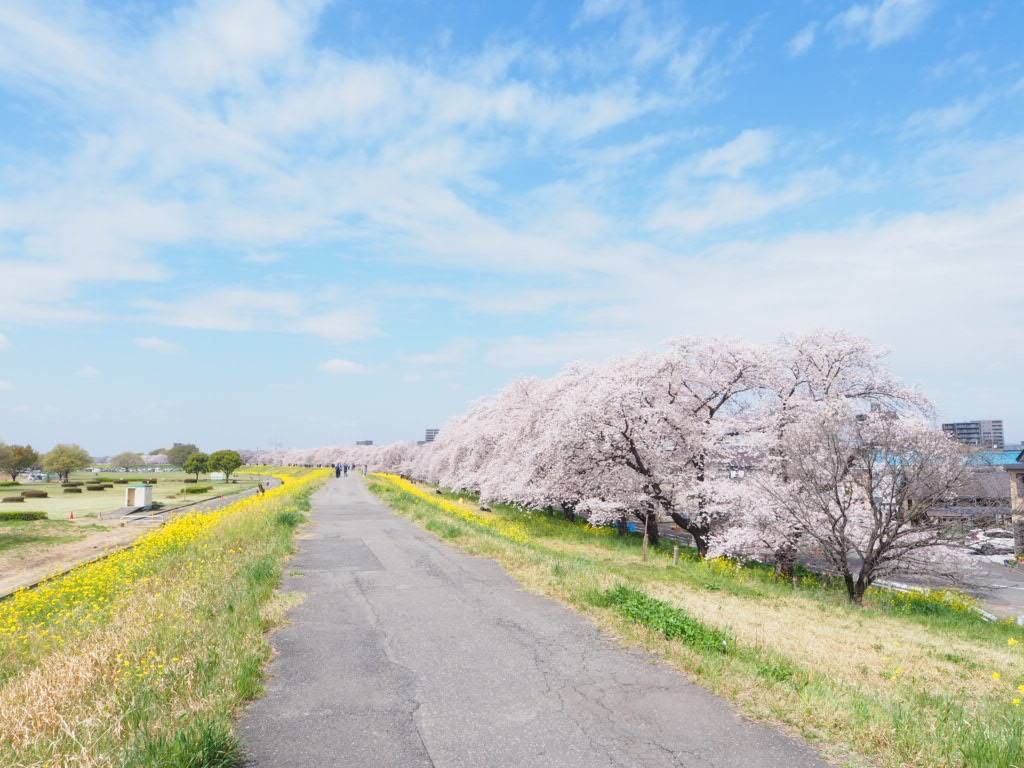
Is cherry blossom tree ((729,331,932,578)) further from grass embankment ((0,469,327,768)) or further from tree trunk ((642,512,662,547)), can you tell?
grass embankment ((0,469,327,768))

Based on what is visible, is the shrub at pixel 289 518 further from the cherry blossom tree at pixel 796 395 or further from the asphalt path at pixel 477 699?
the cherry blossom tree at pixel 796 395

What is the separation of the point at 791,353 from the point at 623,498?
385 inches

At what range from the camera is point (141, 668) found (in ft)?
20.6

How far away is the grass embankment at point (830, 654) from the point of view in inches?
206

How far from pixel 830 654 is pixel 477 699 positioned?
20.4 ft

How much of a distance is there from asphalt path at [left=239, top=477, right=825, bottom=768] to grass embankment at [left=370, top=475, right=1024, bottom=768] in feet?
1.43

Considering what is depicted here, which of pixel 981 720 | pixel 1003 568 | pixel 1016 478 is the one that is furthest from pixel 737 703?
pixel 1016 478

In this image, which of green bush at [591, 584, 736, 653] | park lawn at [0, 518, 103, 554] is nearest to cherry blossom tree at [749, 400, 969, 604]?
green bush at [591, 584, 736, 653]

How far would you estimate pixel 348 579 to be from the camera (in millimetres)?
12719

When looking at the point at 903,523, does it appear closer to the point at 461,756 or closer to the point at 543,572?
the point at 543,572

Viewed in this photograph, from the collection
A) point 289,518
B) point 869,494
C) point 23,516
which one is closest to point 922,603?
point 869,494

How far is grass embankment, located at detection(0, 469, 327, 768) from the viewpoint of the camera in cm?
461

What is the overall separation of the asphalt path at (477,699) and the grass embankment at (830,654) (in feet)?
1.43

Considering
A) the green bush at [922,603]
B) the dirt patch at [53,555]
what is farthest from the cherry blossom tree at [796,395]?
the dirt patch at [53,555]
